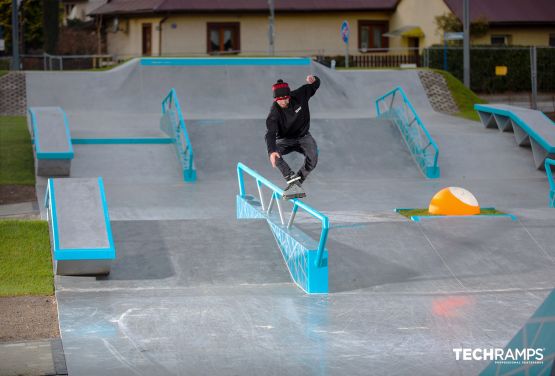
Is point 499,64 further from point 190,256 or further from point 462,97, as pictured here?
point 190,256

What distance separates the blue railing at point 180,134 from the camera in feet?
62.4

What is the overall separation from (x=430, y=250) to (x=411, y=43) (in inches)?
1337

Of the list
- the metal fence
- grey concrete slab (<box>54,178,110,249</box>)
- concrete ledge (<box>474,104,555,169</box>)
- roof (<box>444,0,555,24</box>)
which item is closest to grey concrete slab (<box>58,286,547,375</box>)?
grey concrete slab (<box>54,178,110,249</box>)

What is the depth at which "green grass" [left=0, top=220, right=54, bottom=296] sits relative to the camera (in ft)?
34.1

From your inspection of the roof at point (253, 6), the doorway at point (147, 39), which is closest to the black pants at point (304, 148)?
the roof at point (253, 6)

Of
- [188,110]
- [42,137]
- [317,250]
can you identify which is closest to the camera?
[317,250]

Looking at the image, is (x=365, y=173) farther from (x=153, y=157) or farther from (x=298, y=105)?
(x=298, y=105)

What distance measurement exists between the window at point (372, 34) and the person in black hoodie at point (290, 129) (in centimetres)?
3408

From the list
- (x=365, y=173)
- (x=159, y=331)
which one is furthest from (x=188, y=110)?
(x=159, y=331)

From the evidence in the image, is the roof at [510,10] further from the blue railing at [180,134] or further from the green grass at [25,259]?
the green grass at [25,259]

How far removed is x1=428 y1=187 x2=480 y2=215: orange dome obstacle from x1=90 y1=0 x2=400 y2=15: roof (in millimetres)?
31939

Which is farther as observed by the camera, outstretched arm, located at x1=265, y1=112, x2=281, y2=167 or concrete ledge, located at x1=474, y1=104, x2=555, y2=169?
concrete ledge, located at x1=474, y1=104, x2=555, y2=169

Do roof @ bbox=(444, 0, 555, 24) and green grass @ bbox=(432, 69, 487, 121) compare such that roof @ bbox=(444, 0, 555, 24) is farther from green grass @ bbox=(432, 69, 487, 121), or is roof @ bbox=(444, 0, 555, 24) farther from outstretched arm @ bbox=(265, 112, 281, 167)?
outstretched arm @ bbox=(265, 112, 281, 167)

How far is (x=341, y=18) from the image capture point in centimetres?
4528
